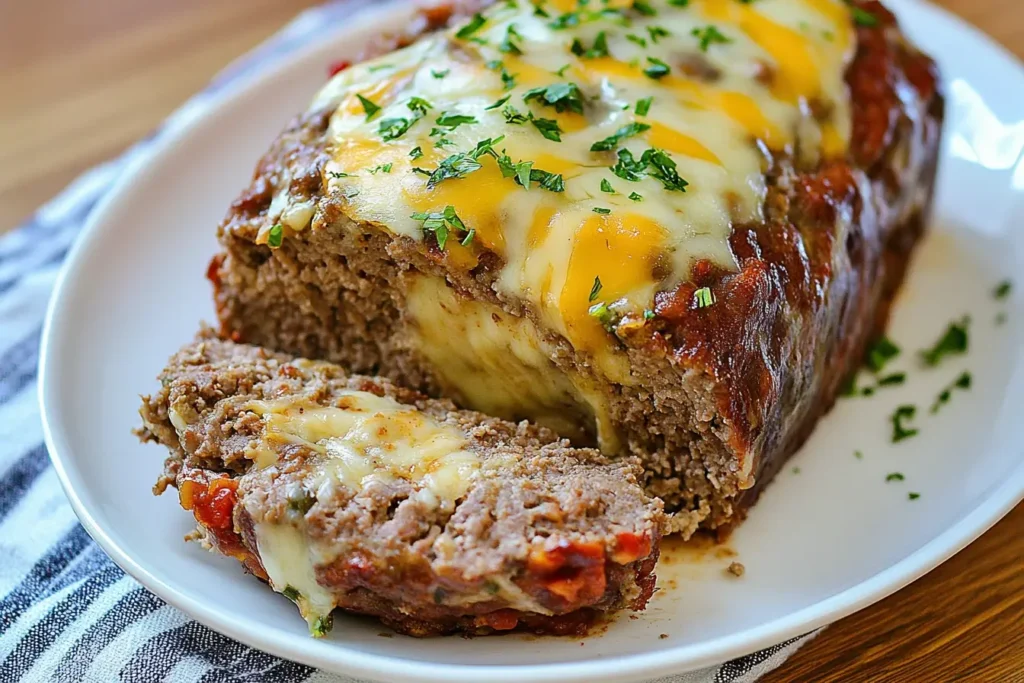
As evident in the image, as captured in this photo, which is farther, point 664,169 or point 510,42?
point 510,42

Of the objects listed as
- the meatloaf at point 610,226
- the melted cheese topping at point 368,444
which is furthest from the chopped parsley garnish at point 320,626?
the meatloaf at point 610,226

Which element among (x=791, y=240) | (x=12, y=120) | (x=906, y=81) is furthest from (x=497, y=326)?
(x=12, y=120)

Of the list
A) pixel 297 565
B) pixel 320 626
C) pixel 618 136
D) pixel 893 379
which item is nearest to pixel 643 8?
pixel 618 136

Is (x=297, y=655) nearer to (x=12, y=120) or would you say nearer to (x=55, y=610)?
(x=55, y=610)

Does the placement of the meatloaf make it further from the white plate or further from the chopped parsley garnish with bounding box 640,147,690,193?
the white plate

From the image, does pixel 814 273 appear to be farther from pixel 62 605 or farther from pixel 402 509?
pixel 62 605

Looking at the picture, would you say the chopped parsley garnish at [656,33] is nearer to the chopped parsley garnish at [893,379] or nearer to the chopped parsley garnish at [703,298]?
the chopped parsley garnish at [703,298]

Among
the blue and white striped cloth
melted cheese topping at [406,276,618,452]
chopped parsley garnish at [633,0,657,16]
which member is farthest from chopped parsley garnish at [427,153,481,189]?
the blue and white striped cloth
